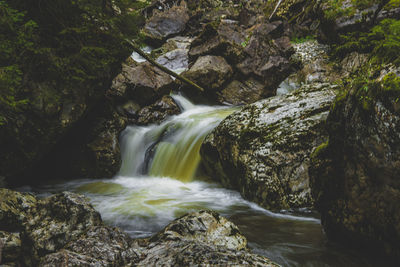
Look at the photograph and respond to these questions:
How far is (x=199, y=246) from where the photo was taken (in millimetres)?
2230

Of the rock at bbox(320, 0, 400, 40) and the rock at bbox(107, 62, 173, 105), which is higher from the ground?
the rock at bbox(320, 0, 400, 40)

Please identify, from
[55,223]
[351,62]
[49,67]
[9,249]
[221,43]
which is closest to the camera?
[9,249]

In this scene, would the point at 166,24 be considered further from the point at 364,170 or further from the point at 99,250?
the point at 364,170

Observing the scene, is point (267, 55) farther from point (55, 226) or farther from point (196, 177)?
point (55, 226)

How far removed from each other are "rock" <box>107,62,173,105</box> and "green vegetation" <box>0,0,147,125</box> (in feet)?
9.72

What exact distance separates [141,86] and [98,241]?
7.98 m

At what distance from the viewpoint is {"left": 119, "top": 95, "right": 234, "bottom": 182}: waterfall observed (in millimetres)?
7504

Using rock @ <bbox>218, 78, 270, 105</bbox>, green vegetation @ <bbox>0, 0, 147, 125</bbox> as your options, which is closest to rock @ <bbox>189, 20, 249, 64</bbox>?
rock @ <bbox>218, 78, 270, 105</bbox>

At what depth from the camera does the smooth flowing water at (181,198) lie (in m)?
3.41

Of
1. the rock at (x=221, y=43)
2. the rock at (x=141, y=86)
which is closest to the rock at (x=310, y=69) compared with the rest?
the rock at (x=221, y=43)

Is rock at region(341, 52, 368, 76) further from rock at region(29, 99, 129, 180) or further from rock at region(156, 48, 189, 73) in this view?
rock at region(29, 99, 129, 180)

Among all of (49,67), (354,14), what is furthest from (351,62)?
(49,67)

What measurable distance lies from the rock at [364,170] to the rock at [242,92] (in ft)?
28.6

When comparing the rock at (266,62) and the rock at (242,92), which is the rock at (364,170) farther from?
the rock at (266,62)
